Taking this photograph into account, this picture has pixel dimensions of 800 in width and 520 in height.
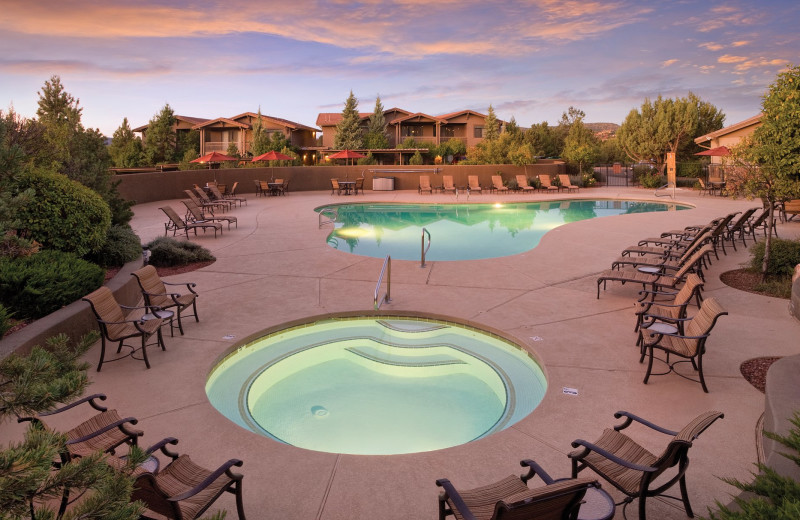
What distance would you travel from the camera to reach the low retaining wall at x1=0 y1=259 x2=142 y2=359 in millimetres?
5707

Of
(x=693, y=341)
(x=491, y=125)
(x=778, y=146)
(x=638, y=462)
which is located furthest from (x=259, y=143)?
(x=638, y=462)

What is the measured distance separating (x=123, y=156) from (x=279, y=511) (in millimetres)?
51078

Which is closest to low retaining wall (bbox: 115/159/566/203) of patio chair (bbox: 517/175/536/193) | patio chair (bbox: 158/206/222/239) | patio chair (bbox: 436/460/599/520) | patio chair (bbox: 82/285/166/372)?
patio chair (bbox: 517/175/536/193)

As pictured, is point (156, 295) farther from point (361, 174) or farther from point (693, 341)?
point (361, 174)

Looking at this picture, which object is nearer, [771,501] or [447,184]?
[771,501]

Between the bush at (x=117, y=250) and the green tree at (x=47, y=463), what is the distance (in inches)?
342

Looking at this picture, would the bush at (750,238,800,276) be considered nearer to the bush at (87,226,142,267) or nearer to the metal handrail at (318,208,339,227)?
the bush at (87,226,142,267)

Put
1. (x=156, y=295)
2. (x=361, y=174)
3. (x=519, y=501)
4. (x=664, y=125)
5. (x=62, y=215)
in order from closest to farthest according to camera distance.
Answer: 1. (x=519, y=501)
2. (x=156, y=295)
3. (x=62, y=215)
4. (x=361, y=174)
5. (x=664, y=125)

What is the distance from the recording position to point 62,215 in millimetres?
8594

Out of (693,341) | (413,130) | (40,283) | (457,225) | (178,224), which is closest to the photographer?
(693,341)

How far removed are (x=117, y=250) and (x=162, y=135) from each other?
4892 centimetres

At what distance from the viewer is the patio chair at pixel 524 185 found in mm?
29703

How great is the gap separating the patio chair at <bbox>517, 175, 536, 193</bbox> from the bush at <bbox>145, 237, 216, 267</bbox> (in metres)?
21.0

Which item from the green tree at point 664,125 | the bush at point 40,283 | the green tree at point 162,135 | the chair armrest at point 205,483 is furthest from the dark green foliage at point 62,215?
the green tree at point 162,135
